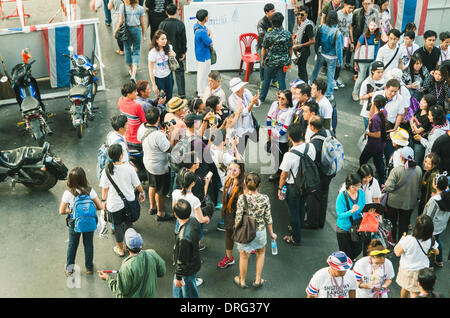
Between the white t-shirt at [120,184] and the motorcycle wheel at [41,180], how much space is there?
1935 mm

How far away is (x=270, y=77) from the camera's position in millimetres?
9977

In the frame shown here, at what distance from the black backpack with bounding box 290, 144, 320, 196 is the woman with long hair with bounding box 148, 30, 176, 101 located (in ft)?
11.3

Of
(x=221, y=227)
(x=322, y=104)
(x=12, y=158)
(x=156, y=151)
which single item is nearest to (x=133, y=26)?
(x=12, y=158)

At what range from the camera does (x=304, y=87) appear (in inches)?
295

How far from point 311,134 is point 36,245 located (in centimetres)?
395

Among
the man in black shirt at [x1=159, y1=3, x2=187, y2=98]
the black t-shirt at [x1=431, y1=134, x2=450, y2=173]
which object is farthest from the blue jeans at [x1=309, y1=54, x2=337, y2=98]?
the black t-shirt at [x1=431, y1=134, x2=450, y2=173]

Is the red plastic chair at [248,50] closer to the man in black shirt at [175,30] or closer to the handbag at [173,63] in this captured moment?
the man in black shirt at [175,30]

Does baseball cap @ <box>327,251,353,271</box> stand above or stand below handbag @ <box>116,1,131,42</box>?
below

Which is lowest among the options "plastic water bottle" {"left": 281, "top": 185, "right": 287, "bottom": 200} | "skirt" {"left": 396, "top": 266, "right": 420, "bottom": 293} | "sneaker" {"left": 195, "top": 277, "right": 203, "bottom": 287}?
"sneaker" {"left": 195, "top": 277, "right": 203, "bottom": 287}

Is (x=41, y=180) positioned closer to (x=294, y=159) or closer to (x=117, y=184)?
(x=117, y=184)

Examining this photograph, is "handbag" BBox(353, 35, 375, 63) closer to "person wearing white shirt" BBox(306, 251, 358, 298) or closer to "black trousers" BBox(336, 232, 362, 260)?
"black trousers" BBox(336, 232, 362, 260)

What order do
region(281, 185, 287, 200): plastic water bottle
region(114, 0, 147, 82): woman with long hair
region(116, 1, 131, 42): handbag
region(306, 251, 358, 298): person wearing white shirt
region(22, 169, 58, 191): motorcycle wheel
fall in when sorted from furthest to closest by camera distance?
region(116, 1, 131, 42): handbag → region(114, 0, 147, 82): woman with long hair → region(22, 169, 58, 191): motorcycle wheel → region(281, 185, 287, 200): plastic water bottle → region(306, 251, 358, 298): person wearing white shirt

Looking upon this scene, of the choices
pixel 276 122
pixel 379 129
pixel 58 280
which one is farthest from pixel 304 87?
pixel 58 280

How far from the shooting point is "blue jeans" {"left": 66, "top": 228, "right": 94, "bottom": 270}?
6.38 metres
